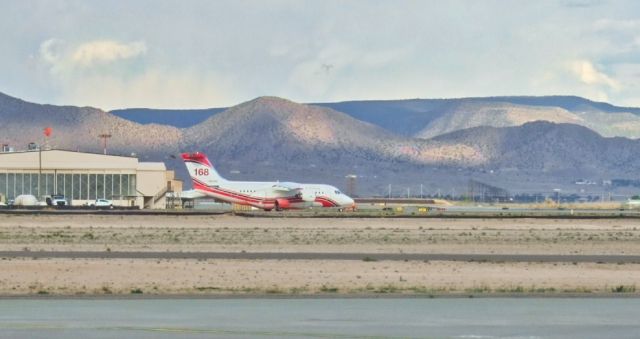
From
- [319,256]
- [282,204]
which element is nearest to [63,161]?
[282,204]

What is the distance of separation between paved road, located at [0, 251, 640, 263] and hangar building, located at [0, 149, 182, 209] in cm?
9977

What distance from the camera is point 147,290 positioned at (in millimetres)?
37969

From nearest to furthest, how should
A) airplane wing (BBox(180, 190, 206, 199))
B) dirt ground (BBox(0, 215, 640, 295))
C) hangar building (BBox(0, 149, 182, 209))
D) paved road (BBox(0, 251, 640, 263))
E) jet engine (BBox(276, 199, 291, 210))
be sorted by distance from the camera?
1. dirt ground (BBox(0, 215, 640, 295))
2. paved road (BBox(0, 251, 640, 263))
3. jet engine (BBox(276, 199, 291, 210))
4. airplane wing (BBox(180, 190, 206, 199))
5. hangar building (BBox(0, 149, 182, 209))

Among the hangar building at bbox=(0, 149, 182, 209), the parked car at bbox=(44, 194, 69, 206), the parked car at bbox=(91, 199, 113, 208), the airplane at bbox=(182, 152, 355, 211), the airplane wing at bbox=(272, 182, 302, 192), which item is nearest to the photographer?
the parked car at bbox=(91, 199, 113, 208)

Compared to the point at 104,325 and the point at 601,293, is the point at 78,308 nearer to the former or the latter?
the point at 104,325

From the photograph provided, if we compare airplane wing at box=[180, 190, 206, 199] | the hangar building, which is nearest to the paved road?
airplane wing at box=[180, 190, 206, 199]

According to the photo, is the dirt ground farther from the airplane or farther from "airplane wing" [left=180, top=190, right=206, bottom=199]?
"airplane wing" [left=180, top=190, right=206, bottom=199]

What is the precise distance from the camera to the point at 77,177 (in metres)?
157

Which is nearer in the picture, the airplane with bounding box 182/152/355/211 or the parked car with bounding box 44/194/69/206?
the airplane with bounding box 182/152/355/211

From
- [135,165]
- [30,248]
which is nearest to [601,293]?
[30,248]

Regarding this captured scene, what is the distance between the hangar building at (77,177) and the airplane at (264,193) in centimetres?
690

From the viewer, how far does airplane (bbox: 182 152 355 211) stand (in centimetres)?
14100

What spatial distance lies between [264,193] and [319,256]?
9032 cm

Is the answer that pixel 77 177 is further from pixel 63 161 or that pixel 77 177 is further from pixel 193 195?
pixel 193 195
